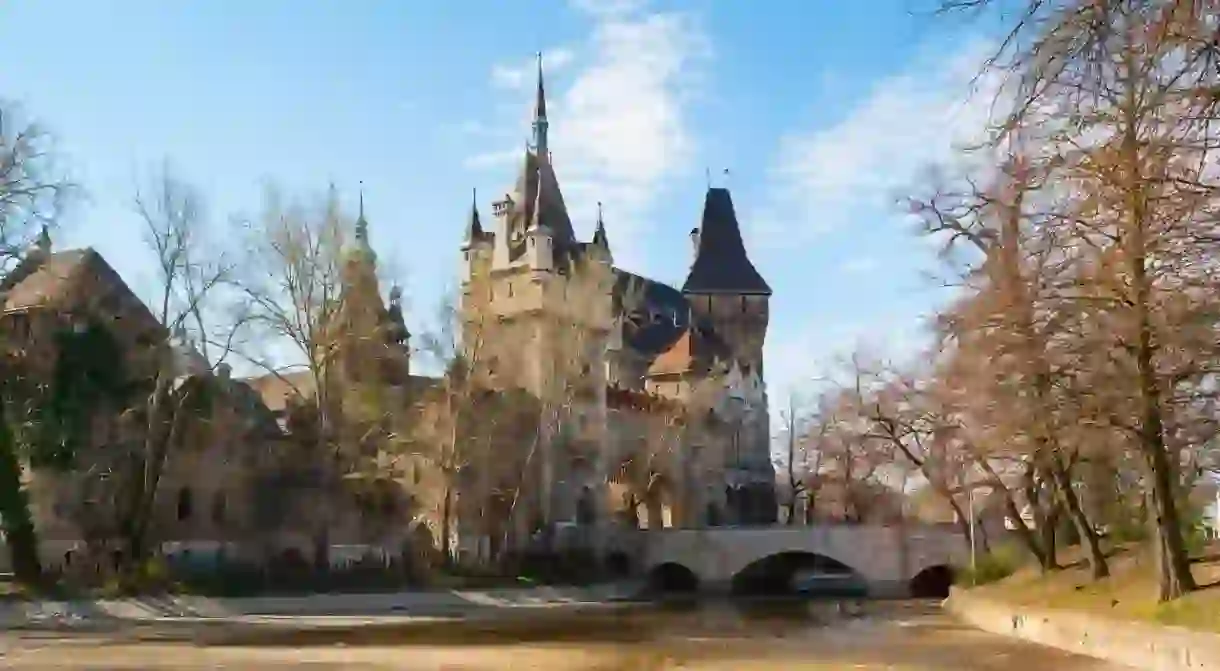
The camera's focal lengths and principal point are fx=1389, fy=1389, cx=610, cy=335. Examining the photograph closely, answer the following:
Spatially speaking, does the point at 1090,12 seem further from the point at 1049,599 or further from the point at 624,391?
the point at 624,391

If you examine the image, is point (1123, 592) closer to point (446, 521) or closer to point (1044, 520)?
point (1044, 520)

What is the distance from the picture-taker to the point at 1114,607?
26.7 meters

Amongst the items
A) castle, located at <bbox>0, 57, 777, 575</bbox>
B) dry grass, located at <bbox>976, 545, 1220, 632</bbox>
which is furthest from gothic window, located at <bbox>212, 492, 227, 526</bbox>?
dry grass, located at <bbox>976, 545, 1220, 632</bbox>

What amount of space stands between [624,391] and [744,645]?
52607mm

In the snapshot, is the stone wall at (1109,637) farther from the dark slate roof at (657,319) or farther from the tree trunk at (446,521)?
the dark slate roof at (657,319)

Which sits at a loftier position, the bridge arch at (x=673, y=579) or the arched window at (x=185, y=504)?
the arched window at (x=185, y=504)

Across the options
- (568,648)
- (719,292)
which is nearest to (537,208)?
(719,292)

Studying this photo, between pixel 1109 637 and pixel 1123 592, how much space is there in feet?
14.9

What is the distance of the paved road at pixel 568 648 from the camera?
76.4 feet

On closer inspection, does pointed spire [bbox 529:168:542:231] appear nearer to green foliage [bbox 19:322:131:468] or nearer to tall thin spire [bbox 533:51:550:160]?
tall thin spire [bbox 533:51:550:160]

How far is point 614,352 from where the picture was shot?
260 feet

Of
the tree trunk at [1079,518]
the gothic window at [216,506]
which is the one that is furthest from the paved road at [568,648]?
the gothic window at [216,506]

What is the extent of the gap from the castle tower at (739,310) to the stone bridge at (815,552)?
20076 mm

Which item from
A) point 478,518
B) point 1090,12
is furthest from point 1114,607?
point 478,518
